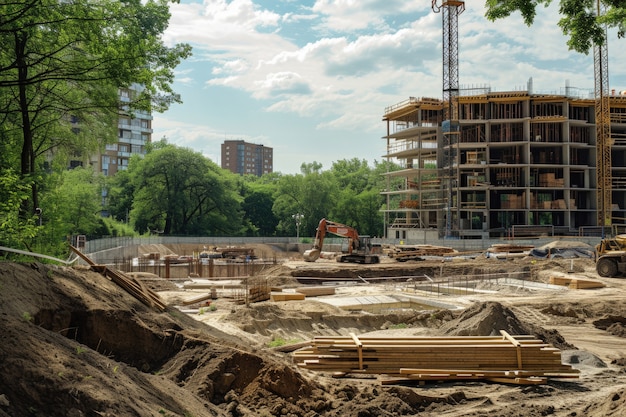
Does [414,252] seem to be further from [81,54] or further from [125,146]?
[125,146]

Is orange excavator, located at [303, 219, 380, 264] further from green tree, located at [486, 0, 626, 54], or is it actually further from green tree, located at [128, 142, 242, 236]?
green tree, located at [128, 142, 242, 236]

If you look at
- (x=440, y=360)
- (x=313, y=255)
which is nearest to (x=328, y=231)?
(x=313, y=255)

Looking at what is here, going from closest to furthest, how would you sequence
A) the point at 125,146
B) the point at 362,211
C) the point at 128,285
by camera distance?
the point at 128,285, the point at 362,211, the point at 125,146

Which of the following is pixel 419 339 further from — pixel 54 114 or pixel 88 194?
pixel 88 194

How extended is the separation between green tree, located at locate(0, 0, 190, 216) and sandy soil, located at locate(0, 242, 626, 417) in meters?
5.68

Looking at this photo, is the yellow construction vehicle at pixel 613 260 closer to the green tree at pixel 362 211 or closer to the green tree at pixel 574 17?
the green tree at pixel 574 17

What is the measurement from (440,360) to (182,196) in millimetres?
63331

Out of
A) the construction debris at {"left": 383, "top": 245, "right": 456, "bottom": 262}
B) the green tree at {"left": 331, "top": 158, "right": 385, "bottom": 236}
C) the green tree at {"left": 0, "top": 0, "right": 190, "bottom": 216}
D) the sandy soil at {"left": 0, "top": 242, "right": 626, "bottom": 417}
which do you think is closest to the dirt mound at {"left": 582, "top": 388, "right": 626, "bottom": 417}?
the sandy soil at {"left": 0, "top": 242, "right": 626, "bottom": 417}

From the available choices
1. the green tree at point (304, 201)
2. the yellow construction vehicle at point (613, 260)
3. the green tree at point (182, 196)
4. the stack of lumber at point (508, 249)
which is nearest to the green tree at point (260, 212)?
the green tree at point (304, 201)

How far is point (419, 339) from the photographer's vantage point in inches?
586

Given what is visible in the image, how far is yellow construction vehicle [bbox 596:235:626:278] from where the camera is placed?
114 ft

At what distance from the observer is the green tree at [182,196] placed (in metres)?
73.7

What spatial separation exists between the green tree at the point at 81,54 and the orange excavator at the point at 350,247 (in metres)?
23.5

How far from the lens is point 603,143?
224 feet
